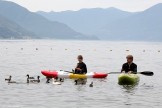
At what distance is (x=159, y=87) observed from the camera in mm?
32594

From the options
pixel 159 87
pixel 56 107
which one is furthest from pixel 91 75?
pixel 56 107

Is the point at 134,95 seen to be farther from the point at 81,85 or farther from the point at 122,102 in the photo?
the point at 81,85

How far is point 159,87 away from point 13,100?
43.6ft

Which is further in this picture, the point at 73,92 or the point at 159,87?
the point at 159,87

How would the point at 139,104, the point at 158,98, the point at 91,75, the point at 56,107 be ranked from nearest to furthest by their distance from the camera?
1. the point at 56,107
2. the point at 139,104
3. the point at 158,98
4. the point at 91,75

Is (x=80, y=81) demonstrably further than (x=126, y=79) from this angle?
Yes

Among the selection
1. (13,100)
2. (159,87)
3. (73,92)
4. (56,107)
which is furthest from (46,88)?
(159,87)

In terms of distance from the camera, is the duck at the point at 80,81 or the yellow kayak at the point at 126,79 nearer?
the yellow kayak at the point at 126,79

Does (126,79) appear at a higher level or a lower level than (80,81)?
higher

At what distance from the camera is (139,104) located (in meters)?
23.9

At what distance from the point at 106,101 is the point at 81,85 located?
7.00m

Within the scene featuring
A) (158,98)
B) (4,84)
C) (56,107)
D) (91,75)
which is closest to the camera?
(56,107)

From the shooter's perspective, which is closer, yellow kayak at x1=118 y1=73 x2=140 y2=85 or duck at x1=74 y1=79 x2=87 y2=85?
yellow kayak at x1=118 y1=73 x2=140 y2=85

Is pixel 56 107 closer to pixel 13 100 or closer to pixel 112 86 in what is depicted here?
pixel 13 100
